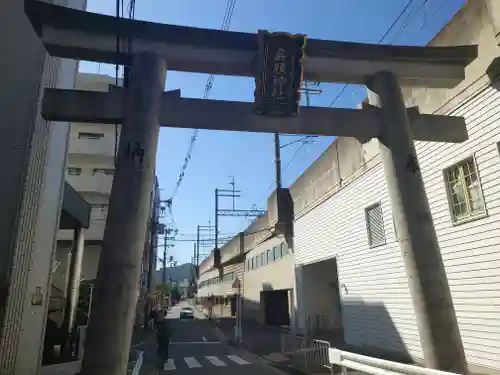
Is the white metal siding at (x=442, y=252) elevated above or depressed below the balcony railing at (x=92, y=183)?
below

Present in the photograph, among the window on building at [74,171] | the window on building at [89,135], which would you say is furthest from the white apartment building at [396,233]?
the window on building at [74,171]

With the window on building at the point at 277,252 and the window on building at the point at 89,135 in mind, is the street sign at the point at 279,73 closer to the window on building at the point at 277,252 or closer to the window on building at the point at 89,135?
the window on building at the point at 277,252

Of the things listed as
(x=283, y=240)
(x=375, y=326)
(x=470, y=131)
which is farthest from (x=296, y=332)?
(x=470, y=131)

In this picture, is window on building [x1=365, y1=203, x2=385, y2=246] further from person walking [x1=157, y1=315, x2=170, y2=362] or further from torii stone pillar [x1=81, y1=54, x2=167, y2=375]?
torii stone pillar [x1=81, y1=54, x2=167, y2=375]

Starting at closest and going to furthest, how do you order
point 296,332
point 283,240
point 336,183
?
point 336,183 → point 296,332 → point 283,240

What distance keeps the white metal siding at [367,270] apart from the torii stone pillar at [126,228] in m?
8.26

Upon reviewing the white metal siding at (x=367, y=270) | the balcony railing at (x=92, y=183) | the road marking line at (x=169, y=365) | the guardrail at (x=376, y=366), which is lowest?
the road marking line at (x=169, y=365)

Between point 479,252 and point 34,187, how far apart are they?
10.1 m

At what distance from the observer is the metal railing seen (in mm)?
10469

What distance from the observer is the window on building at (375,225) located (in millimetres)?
12422

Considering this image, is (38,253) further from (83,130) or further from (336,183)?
(83,130)

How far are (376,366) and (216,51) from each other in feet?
20.7

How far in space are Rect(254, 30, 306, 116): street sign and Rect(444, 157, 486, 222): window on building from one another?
4752 mm

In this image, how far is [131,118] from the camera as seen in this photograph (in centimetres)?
639
